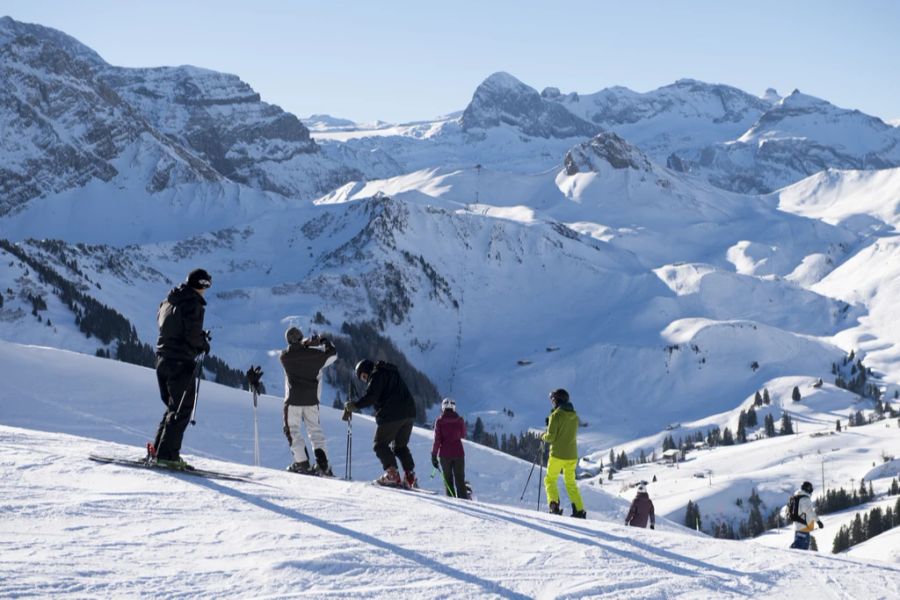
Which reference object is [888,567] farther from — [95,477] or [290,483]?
[95,477]

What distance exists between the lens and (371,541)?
12.4 meters

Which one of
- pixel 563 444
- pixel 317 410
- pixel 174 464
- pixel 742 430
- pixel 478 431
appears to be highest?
pixel 317 410

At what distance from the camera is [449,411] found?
19047 mm

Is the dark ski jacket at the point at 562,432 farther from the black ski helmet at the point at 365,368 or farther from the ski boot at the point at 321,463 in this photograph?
the ski boot at the point at 321,463

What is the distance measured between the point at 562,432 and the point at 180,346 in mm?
7414

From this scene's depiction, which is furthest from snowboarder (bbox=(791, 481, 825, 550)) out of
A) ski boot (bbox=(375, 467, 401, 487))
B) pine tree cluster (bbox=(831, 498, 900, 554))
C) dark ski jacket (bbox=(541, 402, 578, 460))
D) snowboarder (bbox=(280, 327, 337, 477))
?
pine tree cluster (bbox=(831, 498, 900, 554))

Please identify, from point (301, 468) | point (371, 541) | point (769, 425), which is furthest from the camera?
point (769, 425)

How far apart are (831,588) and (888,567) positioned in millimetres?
2466

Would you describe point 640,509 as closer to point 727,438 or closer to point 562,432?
point 562,432

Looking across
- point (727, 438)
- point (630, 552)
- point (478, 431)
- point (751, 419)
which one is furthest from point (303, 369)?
point (751, 419)

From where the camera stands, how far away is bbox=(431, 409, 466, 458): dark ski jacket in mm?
19094

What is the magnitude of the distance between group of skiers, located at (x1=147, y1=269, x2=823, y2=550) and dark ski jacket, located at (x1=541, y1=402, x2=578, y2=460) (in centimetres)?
2

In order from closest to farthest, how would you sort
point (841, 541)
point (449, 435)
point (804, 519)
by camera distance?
point (449, 435) → point (804, 519) → point (841, 541)

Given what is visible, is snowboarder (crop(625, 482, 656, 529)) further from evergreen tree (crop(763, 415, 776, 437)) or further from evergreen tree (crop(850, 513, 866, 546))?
evergreen tree (crop(763, 415, 776, 437))
